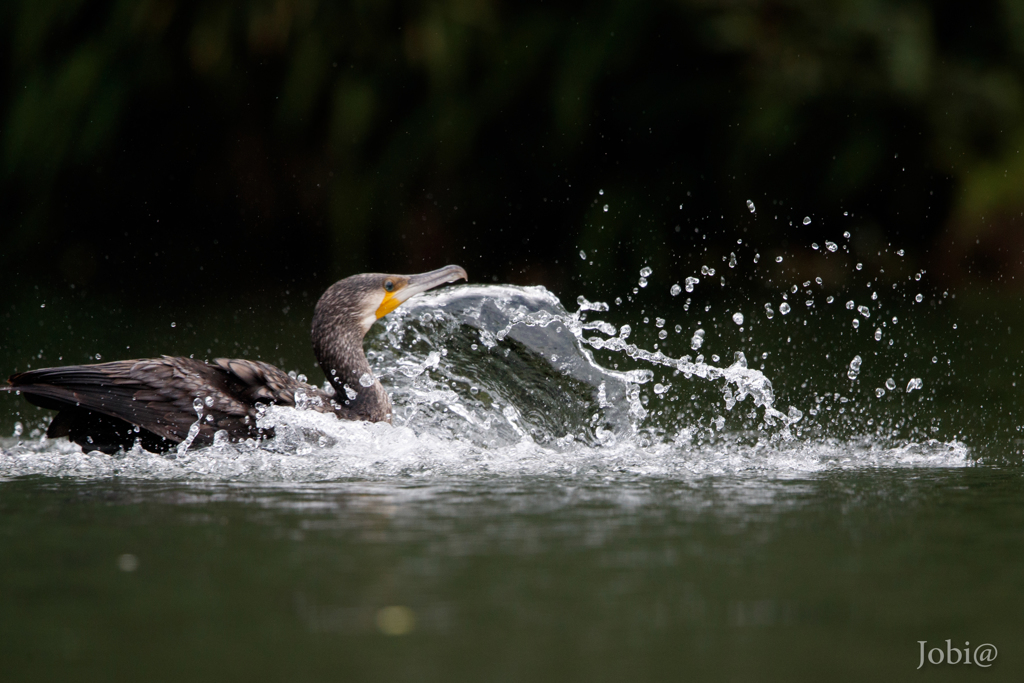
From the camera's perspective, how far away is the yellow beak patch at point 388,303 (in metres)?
5.79

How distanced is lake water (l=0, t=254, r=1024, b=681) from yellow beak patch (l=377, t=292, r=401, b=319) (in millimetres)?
197

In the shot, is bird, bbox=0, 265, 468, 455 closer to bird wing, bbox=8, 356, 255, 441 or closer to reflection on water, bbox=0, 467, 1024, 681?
bird wing, bbox=8, 356, 255, 441

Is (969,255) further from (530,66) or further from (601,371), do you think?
(601,371)

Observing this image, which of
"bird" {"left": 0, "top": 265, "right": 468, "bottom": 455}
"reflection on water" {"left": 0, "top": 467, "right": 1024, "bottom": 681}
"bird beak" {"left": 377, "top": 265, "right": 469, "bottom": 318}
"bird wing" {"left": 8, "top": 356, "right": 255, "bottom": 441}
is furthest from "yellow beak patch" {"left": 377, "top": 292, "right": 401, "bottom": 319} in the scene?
"reflection on water" {"left": 0, "top": 467, "right": 1024, "bottom": 681}

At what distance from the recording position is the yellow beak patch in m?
5.79

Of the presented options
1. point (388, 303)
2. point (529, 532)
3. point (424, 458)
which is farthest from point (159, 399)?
point (529, 532)

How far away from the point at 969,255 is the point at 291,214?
689 cm

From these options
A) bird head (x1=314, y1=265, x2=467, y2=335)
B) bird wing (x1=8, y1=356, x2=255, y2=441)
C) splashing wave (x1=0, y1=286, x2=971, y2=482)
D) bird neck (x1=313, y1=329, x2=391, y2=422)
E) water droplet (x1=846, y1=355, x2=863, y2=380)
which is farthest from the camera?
water droplet (x1=846, y1=355, x2=863, y2=380)

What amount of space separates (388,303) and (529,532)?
9.18 ft

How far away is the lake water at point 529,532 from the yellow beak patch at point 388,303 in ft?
0.65

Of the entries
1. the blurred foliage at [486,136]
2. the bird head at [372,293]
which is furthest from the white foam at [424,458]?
the blurred foliage at [486,136]

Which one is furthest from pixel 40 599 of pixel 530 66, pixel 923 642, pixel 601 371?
pixel 530 66

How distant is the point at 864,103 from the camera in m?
11.8

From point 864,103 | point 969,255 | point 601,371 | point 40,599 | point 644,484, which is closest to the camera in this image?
Result: point 40,599
